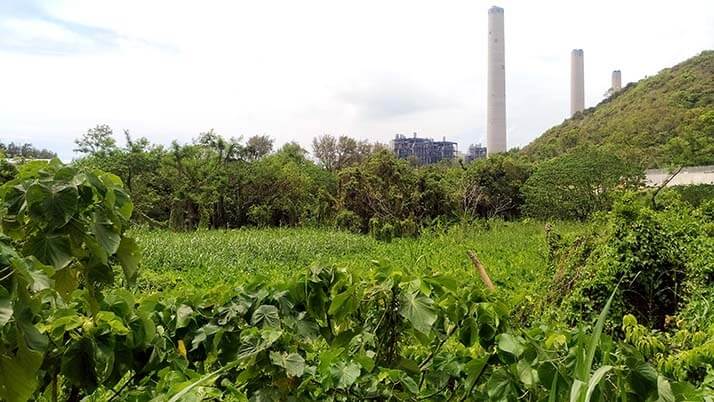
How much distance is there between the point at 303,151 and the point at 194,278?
15394 mm

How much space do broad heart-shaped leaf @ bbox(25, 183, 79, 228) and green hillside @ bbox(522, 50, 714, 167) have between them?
15344 millimetres

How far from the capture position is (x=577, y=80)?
42.7 meters

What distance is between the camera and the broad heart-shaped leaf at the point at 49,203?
0.71 m

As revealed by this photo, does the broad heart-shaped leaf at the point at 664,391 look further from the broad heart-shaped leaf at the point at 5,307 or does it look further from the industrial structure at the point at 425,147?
the industrial structure at the point at 425,147

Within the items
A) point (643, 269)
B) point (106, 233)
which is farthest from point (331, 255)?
point (106, 233)

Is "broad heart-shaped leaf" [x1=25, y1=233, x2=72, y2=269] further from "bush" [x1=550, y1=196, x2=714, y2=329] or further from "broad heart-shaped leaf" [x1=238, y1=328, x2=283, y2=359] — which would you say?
"bush" [x1=550, y1=196, x2=714, y2=329]

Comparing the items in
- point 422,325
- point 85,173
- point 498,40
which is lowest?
point 422,325

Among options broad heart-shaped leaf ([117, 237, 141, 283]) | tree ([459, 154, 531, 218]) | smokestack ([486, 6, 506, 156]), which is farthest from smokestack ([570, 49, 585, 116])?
broad heart-shaped leaf ([117, 237, 141, 283])

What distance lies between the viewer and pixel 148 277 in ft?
17.0

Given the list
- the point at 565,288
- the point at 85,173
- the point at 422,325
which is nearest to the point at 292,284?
the point at 422,325

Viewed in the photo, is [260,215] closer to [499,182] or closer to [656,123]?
[499,182]

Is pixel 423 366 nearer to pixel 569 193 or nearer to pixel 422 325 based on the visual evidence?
pixel 422 325

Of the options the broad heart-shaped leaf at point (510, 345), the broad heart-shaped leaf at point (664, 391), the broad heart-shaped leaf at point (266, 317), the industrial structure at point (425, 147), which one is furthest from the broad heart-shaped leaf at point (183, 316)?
the industrial structure at point (425, 147)

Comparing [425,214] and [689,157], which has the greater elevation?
[689,157]
